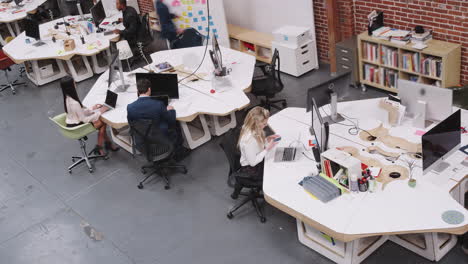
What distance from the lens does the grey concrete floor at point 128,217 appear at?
16.1 feet

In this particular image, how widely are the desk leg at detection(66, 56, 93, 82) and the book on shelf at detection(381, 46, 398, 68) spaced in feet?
18.3

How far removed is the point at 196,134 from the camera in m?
6.83

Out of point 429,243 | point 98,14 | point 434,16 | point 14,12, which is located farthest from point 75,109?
point 14,12

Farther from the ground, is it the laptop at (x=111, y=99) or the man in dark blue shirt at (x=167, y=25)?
the man in dark blue shirt at (x=167, y=25)

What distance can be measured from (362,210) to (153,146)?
283 cm

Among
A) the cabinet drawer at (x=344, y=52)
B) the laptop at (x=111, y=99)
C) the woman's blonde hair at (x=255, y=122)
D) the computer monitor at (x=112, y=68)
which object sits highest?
the computer monitor at (x=112, y=68)

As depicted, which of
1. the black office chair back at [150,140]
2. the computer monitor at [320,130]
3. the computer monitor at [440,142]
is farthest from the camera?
the black office chair back at [150,140]

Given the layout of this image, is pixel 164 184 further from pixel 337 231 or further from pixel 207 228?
pixel 337 231

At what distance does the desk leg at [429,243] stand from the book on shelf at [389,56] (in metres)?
3.09

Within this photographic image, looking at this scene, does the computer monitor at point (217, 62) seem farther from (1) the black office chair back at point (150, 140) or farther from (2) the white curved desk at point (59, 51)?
(2) the white curved desk at point (59, 51)

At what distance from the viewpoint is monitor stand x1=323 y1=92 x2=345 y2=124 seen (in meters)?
5.27

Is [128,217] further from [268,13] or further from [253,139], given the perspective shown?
[268,13]

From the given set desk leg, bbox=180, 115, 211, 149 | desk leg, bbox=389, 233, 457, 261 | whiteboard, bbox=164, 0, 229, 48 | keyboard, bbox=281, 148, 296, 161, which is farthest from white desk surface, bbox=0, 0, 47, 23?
desk leg, bbox=389, 233, 457, 261

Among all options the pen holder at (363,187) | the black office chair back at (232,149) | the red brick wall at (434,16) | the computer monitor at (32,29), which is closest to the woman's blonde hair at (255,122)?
the black office chair back at (232,149)
